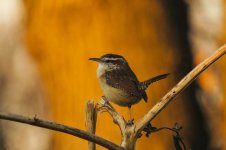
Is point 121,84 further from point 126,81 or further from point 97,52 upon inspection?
point 97,52

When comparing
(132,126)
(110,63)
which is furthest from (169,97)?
(110,63)

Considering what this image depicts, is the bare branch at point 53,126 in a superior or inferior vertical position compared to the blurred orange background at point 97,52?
inferior

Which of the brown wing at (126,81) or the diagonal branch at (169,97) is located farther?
the brown wing at (126,81)

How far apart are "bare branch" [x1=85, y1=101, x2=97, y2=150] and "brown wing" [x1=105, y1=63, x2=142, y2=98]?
1.17 feet

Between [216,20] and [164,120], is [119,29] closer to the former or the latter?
[164,120]

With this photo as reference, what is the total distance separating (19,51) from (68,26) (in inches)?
33.9

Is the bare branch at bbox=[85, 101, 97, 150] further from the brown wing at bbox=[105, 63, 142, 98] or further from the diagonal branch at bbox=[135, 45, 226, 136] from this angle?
the brown wing at bbox=[105, 63, 142, 98]

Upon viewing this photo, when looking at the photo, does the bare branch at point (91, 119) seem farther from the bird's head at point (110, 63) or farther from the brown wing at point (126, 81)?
the bird's head at point (110, 63)

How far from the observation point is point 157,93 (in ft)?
12.2

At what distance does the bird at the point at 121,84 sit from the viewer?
114 centimetres

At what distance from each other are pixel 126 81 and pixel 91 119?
1.71 ft

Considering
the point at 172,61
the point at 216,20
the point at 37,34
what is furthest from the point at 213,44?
the point at 37,34

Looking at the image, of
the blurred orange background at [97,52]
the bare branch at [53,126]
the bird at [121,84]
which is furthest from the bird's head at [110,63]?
the blurred orange background at [97,52]

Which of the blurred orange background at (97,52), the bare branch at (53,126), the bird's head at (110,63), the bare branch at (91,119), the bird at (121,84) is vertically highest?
the blurred orange background at (97,52)
